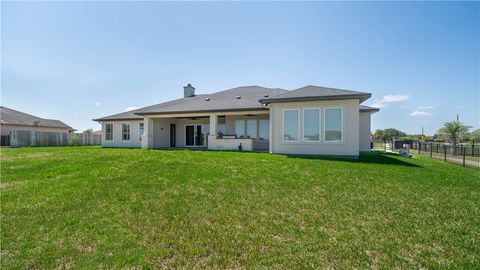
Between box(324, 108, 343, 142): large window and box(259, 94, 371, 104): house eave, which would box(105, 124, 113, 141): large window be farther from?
box(324, 108, 343, 142): large window

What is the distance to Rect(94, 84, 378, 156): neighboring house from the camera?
1334cm

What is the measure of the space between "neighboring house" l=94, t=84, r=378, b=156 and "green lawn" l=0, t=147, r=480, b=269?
5.50 m

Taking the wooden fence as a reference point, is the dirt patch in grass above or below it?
below

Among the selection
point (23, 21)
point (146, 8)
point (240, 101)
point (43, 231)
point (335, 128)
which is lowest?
point (43, 231)

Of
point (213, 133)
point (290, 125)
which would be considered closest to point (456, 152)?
point (290, 125)

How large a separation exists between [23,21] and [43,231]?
35.0 feet

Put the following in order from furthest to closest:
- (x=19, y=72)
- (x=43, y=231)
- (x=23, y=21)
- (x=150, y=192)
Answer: (x=19, y=72) → (x=23, y=21) → (x=150, y=192) → (x=43, y=231)

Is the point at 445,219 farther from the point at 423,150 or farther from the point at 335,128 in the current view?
the point at 423,150

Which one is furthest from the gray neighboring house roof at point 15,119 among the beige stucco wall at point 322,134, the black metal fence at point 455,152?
the black metal fence at point 455,152

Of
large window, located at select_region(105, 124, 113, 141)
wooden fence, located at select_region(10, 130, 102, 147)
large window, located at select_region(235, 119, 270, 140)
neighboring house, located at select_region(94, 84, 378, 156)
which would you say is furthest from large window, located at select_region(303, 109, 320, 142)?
wooden fence, located at select_region(10, 130, 102, 147)

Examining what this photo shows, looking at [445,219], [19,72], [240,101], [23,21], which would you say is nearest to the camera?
[445,219]

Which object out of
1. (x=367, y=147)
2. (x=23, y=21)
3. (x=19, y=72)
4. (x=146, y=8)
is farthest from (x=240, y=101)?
(x=19, y=72)

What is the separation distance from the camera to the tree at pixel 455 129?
23530 millimetres

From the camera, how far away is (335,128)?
44.0 ft
